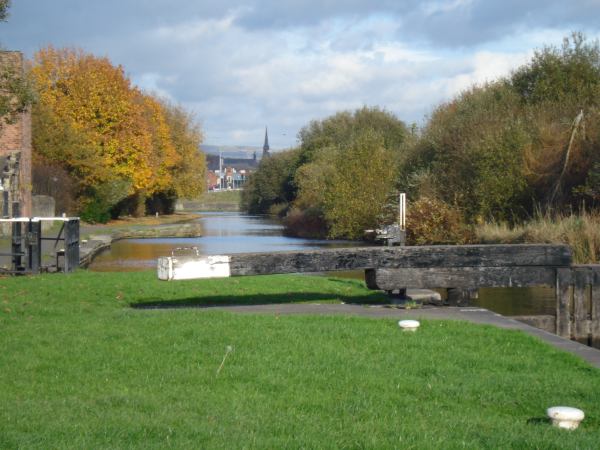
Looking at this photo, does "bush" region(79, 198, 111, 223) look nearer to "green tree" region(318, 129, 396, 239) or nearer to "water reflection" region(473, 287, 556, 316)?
"green tree" region(318, 129, 396, 239)

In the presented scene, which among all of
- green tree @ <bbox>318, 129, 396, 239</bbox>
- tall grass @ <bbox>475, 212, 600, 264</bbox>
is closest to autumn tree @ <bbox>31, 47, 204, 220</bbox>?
green tree @ <bbox>318, 129, 396, 239</bbox>

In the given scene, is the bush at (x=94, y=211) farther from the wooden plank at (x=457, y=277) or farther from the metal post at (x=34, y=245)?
the wooden plank at (x=457, y=277)

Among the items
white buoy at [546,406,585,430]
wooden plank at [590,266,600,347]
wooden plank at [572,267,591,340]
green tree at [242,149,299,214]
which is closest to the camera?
white buoy at [546,406,585,430]

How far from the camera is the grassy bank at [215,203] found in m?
158

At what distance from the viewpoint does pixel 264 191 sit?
110 meters

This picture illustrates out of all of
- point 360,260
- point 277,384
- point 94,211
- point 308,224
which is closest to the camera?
point 277,384

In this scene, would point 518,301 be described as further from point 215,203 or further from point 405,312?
point 215,203

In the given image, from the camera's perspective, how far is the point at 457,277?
530 inches

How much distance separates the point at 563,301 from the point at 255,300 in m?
5.18

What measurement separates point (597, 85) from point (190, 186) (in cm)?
5290

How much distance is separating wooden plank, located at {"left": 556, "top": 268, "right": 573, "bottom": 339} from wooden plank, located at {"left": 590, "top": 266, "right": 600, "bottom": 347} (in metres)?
0.38

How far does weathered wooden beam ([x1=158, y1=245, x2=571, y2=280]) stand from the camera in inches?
497

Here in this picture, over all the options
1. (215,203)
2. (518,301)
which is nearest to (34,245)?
(518,301)

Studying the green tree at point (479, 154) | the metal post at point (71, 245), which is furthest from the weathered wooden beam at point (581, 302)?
the green tree at point (479, 154)
